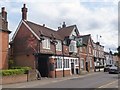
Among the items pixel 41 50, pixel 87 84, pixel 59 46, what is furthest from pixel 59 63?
pixel 87 84

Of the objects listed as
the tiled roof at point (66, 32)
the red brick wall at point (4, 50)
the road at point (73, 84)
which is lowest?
the road at point (73, 84)

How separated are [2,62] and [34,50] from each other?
5587 millimetres

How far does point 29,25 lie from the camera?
38.3m

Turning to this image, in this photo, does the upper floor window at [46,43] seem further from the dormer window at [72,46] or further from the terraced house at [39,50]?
the dormer window at [72,46]

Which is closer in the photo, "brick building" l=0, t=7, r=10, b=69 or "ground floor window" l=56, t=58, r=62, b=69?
"brick building" l=0, t=7, r=10, b=69

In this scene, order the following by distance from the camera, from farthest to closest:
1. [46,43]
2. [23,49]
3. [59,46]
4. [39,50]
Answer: [59,46] → [46,43] → [23,49] → [39,50]

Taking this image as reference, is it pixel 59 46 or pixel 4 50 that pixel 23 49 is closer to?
pixel 4 50

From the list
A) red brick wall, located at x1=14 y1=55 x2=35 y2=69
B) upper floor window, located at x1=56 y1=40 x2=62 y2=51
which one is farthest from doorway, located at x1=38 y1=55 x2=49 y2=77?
upper floor window, located at x1=56 y1=40 x2=62 y2=51

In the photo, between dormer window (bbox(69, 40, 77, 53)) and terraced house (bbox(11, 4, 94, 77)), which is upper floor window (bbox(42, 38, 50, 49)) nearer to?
terraced house (bbox(11, 4, 94, 77))

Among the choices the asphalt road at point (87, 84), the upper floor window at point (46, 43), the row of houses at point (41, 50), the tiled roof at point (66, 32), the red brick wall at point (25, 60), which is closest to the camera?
the asphalt road at point (87, 84)

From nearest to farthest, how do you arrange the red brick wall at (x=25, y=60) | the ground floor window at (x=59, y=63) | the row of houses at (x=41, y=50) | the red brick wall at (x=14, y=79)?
the red brick wall at (x=14, y=79) < the red brick wall at (x=25, y=60) < the row of houses at (x=41, y=50) < the ground floor window at (x=59, y=63)

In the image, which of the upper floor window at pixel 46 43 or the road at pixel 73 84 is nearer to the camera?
the road at pixel 73 84

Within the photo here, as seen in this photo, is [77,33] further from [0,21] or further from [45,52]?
[0,21]

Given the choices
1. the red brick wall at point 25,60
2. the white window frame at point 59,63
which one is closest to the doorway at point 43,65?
the red brick wall at point 25,60
